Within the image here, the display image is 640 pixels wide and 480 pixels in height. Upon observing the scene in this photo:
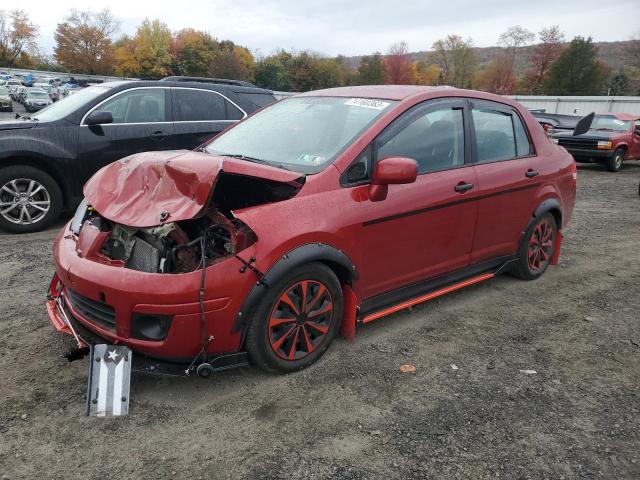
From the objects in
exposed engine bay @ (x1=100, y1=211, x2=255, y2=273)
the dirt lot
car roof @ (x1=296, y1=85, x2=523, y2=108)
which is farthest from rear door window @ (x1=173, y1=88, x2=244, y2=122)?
exposed engine bay @ (x1=100, y1=211, x2=255, y2=273)

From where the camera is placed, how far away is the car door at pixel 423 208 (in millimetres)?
3379

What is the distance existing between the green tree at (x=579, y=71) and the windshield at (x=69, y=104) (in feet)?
161

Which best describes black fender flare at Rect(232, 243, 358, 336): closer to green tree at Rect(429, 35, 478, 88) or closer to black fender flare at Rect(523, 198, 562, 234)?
black fender flare at Rect(523, 198, 562, 234)

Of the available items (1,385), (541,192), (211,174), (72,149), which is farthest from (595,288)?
(72,149)

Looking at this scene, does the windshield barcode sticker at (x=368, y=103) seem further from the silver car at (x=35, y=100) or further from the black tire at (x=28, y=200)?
the silver car at (x=35, y=100)

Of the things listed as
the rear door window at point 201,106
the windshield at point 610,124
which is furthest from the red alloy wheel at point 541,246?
the windshield at point 610,124

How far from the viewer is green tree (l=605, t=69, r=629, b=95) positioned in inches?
1977

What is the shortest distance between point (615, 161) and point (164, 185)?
46.0 ft

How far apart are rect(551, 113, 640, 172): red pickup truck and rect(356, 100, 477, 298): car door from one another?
10.6 meters

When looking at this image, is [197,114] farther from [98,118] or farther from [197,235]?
[197,235]

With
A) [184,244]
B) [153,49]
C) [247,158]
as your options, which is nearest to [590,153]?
[247,158]

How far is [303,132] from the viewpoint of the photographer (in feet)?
11.9

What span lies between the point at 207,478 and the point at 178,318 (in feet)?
2.61

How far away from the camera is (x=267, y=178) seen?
2.91 m
